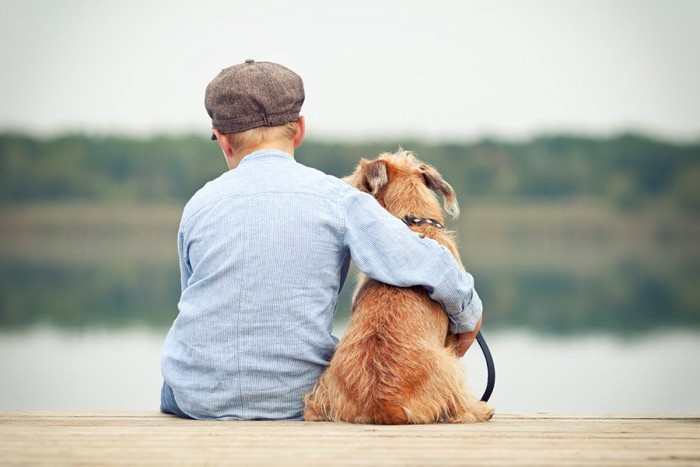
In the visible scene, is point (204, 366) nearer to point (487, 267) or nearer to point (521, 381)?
point (521, 381)

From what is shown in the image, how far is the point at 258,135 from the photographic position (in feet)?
12.2

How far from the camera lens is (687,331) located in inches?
691

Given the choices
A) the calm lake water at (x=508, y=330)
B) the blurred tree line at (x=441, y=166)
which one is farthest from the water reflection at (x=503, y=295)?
the blurred tree line at (x=441, y=166)

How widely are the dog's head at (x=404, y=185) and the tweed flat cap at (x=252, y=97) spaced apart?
0.56 m

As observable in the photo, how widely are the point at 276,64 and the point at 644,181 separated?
2543 inches

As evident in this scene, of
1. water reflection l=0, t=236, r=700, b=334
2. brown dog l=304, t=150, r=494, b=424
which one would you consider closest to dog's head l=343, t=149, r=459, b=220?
brown dog l=304, t=150, r=494, b=424

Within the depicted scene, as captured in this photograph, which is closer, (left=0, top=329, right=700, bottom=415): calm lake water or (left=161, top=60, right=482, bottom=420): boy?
(left=161, top=60, right=482, bottom=420): boy

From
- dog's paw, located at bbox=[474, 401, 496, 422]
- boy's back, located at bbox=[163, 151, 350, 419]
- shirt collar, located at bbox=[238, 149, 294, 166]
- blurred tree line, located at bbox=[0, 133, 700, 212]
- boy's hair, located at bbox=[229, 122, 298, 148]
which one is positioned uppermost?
boy's hair, located at bbox=[229, 122, 298, 148]

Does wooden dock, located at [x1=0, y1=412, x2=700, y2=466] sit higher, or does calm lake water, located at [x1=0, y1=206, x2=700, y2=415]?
wooden dock, located at [x1=0, y1=412, x2=700, y2=466]

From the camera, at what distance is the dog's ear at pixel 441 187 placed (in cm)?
414

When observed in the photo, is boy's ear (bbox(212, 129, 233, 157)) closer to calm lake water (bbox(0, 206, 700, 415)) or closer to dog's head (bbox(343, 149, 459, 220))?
dog's head (bbox(343, 149, 459, 220))

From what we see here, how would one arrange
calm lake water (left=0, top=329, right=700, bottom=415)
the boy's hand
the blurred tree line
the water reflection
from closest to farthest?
the boy's hand < calm lake water (left=0, top=329, right=700, bottom=415) < the water reflection < the blurred tree line

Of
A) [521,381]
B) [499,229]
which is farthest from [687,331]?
[499,229]

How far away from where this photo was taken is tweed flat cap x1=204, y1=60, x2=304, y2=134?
11.9 ft
